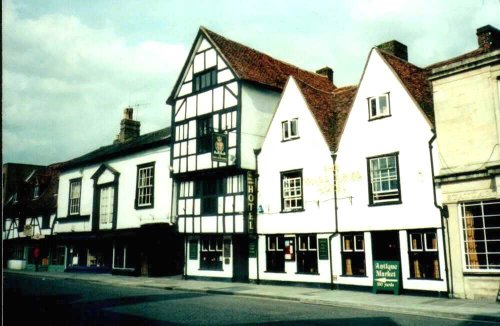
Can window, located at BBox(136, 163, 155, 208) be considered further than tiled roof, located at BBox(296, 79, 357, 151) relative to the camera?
Yes

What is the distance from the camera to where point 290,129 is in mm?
21969

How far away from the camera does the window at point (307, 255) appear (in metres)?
20.1

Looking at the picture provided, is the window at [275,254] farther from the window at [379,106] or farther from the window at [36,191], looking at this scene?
the window at [36,191]

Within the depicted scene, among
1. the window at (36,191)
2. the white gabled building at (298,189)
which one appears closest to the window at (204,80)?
the white gabled building at (298,189)

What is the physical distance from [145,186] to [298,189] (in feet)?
39.6

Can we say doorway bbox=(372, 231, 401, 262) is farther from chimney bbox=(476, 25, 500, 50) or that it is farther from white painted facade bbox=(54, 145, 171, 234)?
white painted facade bbox=(54, 145, 171, 234)

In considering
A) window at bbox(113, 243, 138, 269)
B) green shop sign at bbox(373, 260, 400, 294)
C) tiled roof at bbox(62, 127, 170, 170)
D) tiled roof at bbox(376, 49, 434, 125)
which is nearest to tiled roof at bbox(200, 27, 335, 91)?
tiled roof at bbox(62, 127, 170, 170)

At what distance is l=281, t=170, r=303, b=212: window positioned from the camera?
2120 centimetres

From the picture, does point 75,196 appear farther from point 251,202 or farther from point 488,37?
point 488,37

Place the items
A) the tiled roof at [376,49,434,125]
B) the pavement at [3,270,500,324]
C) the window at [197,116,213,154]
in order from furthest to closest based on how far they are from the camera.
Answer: the window at [197,116,213,154]
the tiled roof at [376,49,434,125]
the pavement at [3,270,500,324]

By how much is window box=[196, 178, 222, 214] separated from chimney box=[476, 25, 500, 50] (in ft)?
48.0

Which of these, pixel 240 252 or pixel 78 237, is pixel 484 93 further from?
pixel 78 237

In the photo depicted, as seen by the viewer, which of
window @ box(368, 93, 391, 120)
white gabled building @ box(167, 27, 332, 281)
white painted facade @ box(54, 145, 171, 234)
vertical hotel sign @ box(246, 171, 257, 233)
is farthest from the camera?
white painted facade @ box(54, 145, 171, 234)

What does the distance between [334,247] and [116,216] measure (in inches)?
694
